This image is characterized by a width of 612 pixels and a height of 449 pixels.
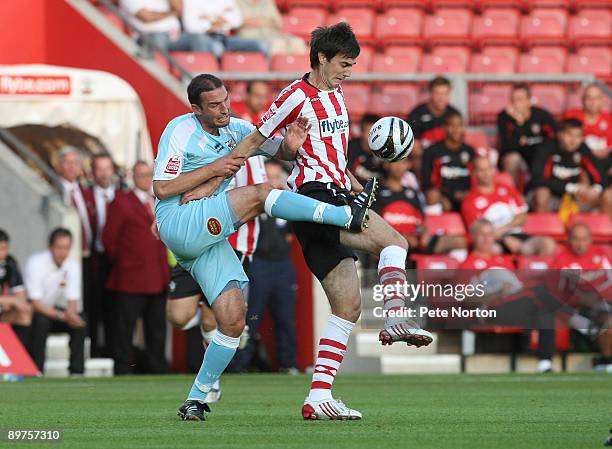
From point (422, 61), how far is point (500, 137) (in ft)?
9.45

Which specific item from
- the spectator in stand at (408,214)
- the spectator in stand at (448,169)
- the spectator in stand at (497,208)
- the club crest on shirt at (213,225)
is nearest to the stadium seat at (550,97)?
the spectator in stand at (448,169)

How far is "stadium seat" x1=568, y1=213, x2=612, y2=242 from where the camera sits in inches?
635

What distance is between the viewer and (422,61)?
1908 centimetres

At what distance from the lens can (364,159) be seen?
49.5 ft

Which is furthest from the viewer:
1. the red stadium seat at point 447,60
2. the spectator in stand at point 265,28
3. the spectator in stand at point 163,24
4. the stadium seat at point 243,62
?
the red stadium seat at point 447,60

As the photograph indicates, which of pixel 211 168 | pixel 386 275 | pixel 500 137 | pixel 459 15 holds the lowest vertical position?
pixel 386 275

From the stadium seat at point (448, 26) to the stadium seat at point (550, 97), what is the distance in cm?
192

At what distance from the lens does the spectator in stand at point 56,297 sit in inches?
548

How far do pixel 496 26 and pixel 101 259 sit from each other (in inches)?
297

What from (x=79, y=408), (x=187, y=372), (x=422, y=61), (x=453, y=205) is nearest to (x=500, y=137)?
(x=453, y=205)

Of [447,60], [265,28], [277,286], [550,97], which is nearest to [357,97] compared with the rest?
[265,28]

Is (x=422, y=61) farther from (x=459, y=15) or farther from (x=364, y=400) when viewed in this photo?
(x=364, y=400)

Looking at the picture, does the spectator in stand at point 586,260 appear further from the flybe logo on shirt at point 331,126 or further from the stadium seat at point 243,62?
the flybe logo on shirt at point 331,126

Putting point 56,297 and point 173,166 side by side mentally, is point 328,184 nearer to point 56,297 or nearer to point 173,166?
point 173,166
